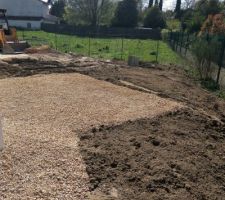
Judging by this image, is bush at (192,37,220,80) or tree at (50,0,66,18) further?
tree at (50,0,66,18)

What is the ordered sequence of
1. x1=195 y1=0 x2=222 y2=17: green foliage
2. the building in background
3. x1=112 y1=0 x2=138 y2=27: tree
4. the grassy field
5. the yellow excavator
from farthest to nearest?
the building in background < x1=112 y1=0 x2=138 y2=27: tree < x1=195 y1=0 x2=222 y2=17: green foliage < the grassy field < the yellow excavator

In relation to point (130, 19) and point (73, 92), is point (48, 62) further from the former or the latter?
point (130, 19)

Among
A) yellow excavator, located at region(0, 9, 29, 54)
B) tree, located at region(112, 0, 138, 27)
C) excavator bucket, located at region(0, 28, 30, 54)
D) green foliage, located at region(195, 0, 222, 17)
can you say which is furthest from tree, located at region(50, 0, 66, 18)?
excavator bucket, located at region(0, 28, 30, 54)

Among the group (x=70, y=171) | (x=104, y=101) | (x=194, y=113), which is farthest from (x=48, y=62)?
(x=70, y=171)

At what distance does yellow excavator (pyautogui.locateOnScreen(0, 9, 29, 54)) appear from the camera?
22.3 meters

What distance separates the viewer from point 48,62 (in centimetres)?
1855

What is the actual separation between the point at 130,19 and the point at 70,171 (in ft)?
173

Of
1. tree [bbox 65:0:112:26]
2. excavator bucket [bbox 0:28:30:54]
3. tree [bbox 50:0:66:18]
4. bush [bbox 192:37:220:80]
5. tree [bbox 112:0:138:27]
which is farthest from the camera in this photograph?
tree [bbox 50:0:66:18]

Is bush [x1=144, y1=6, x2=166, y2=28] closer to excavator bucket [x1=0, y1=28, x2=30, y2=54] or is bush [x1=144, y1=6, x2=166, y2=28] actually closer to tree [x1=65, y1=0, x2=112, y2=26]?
tree [x1=65, y1=0, x2=112, y2=26]

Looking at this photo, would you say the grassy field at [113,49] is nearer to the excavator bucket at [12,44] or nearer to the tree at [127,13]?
the excavator bucket at [12,44]

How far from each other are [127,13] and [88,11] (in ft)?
19.2

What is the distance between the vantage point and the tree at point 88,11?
57.9 m

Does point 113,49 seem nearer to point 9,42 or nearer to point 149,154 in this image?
point 9,42

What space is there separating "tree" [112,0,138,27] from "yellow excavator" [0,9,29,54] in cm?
3312
